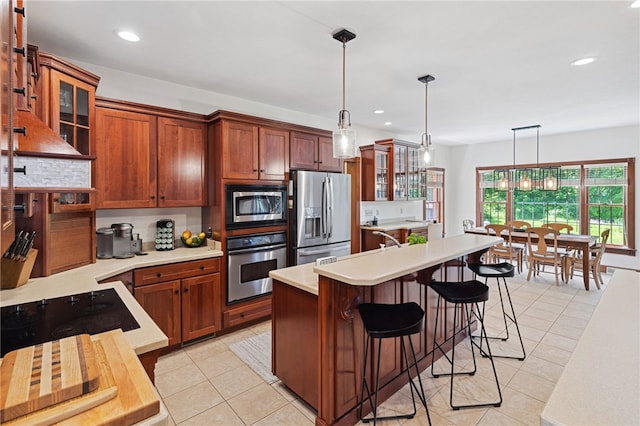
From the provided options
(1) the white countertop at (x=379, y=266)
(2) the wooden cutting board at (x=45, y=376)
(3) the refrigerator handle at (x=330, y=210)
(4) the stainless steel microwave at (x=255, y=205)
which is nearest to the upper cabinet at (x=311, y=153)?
(3) the refrigerator handle at (x=330, y=210)

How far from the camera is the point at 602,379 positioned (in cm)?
88

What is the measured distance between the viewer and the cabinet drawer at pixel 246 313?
329 cm

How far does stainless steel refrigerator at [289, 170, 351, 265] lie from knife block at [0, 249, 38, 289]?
2.31 m

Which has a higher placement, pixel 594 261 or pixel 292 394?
pixel 594 261

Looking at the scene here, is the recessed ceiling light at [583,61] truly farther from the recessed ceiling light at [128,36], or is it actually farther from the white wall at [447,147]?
the recessed ceiling light at [128,36]

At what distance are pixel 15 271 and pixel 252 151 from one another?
7.10ft

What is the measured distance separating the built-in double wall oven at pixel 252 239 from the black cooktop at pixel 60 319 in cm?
152

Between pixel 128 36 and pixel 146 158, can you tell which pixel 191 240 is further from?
pixel 128 36

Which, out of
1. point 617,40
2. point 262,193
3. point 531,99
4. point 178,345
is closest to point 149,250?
point 178,345

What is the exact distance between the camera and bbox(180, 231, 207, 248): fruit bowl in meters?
3.42

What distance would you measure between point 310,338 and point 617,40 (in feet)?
10.9

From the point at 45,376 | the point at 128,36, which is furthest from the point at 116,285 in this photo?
the point at 128,36

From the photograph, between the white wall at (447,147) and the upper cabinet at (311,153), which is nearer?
the white wall at (447,147)

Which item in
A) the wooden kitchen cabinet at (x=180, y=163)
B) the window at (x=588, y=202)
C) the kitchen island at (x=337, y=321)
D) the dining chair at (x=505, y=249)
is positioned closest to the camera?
the kitchen island at (x=337, y=321)
